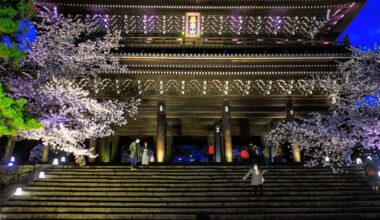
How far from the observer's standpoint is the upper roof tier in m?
16.2

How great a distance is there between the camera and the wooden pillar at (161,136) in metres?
15.2

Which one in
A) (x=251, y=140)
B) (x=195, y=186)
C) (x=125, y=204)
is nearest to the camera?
(x=125, y=204)

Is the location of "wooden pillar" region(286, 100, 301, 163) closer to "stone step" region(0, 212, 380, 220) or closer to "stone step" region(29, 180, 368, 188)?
"stone step" region(29, 180, 368, 188)

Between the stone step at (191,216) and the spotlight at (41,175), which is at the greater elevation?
the spotlight at (41,175)

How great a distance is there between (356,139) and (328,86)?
3.33m

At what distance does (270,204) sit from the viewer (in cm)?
958

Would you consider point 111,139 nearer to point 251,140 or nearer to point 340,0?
point 251,140

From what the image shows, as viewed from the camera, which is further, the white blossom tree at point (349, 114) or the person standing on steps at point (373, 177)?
the white blossom tree at point (349, 114)

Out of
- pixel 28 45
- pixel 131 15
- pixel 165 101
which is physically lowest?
pixel 165 101

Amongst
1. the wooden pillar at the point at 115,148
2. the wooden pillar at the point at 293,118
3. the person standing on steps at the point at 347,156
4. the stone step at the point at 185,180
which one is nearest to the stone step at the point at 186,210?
the stone step at the point at 185,180

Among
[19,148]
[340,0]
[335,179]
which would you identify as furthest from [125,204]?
[19,148]

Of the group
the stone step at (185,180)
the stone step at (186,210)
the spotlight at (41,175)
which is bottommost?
the stone step at (186,210)

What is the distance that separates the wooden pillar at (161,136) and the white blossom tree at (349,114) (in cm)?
713

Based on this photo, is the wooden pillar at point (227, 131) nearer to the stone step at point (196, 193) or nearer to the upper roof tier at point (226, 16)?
the upper roof tier at point (226, 16)
